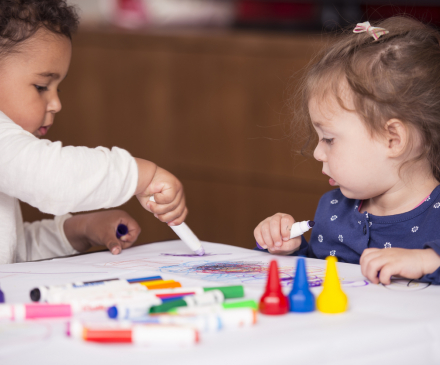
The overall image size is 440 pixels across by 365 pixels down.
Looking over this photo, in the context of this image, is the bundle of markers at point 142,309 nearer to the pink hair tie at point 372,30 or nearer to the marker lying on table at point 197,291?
the marker lying on table at point 197,291

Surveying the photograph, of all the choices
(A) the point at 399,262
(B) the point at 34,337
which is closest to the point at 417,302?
(A) the point at 399,262

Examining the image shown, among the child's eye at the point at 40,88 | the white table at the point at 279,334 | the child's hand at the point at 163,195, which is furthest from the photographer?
the child's eye at the point at 40,88

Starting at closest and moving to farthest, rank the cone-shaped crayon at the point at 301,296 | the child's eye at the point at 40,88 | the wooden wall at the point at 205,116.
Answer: the cone-shaped crayon at the point at 301,296, the child's eye at the point at 40,88, the wooden wall at the point at 205,116

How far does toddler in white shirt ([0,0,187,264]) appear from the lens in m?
0.75

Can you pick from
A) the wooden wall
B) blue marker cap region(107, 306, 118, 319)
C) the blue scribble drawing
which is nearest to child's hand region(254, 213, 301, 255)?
the blue scribble drawing

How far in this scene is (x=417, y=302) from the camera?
1.99 feet

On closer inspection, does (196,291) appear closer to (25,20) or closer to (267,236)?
(267,236)

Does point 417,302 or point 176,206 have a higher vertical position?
point 176,206

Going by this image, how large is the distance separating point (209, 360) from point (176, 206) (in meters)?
0.44

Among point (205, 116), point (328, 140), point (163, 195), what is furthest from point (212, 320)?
point (205, 116)

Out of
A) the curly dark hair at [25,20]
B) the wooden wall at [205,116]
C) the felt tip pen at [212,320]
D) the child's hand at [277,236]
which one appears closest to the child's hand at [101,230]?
the child's hand at [277,236]

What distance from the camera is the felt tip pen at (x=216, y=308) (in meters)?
0.52

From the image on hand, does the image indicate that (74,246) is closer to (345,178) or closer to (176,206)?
(176,206)

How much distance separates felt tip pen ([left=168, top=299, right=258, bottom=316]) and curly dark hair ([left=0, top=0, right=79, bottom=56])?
1.94 feet
